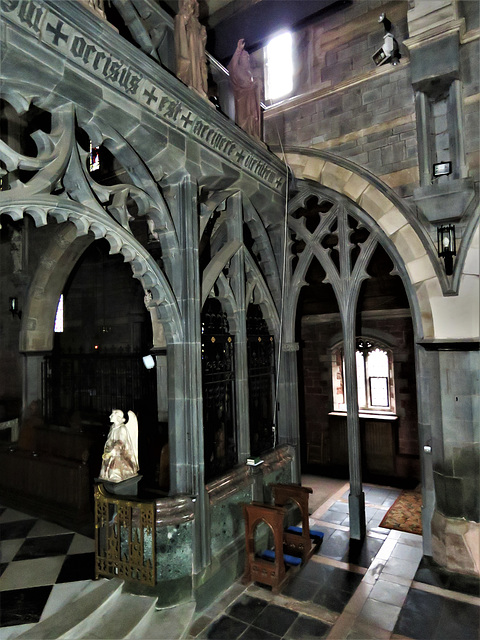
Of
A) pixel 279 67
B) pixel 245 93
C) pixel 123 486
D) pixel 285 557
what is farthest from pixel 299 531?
pixel 279 67

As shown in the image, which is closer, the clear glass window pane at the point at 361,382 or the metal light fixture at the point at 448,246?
the metal light fixture at the point at 448,246

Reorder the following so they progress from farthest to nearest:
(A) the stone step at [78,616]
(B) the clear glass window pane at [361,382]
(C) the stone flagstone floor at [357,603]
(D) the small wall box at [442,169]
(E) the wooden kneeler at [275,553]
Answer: (B) the clear glass window pane at [361,382]
(D) the small wall box at [442,169]
(E) the wooden kneeler at [275,553]
(C) the stone flagstone floor at [357,603]
(A) the stone step at [78,616]

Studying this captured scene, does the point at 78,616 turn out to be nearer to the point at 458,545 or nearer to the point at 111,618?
the point at 111,618

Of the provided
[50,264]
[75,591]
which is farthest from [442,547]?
[50,264]

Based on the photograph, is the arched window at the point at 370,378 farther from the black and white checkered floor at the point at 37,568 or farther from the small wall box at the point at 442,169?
the black and white checkered floor at the point at 37,568

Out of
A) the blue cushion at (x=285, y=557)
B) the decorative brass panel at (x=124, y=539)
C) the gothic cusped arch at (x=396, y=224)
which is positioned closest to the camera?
the decorative brass panel at (x=124, y=539)

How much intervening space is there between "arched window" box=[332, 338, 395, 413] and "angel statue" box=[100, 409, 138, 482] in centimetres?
560

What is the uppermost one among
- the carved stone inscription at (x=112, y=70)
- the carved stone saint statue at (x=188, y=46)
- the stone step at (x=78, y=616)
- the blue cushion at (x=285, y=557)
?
the carved stone saint statue at (x=188, y=46)

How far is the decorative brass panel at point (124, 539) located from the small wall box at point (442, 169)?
176 inches

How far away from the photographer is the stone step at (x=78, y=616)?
3148 mm

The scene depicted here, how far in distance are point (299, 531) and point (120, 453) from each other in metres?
2.51

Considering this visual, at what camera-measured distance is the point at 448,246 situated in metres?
4.66

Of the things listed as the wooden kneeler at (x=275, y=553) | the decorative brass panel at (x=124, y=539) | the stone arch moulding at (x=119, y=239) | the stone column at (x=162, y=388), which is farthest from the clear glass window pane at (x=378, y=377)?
the decorative brass panel at (x=124, y=539)

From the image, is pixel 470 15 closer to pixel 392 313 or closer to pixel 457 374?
pixel 457 374
